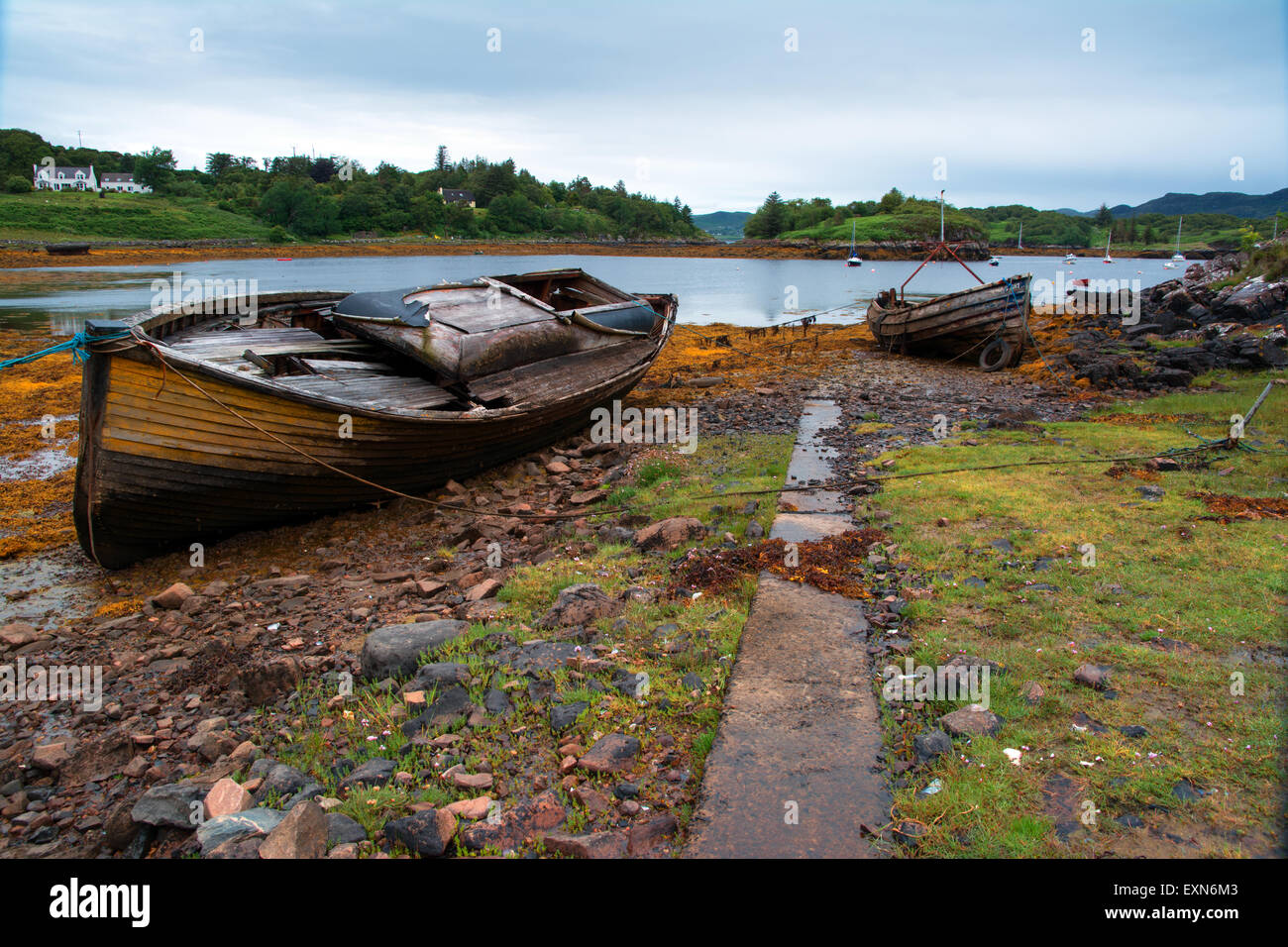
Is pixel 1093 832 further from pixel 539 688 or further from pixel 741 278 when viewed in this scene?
pixel 741 278

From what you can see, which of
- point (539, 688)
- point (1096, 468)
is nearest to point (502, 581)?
point (539, 688)

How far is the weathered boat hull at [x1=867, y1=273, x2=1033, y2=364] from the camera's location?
61.0 ft

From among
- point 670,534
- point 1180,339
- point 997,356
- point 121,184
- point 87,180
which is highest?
point 87,180

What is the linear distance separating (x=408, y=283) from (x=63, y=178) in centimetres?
9286

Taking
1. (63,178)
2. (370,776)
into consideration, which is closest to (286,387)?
(370,776)

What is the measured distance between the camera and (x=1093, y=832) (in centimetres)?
331

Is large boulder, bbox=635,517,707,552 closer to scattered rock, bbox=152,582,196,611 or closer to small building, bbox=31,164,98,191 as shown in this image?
scattered rock, bbox=152,582,196,611

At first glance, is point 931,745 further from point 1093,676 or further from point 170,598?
point 170,598

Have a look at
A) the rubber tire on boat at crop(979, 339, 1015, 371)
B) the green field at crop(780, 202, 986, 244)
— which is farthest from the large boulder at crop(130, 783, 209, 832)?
the green field at crop(780, 202, 986, 244)

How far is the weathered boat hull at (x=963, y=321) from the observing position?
61.0 ft

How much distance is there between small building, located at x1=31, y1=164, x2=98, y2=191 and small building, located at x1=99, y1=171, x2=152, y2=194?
1.35 metres

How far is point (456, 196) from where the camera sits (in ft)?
409

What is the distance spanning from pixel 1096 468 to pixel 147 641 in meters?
9.94
